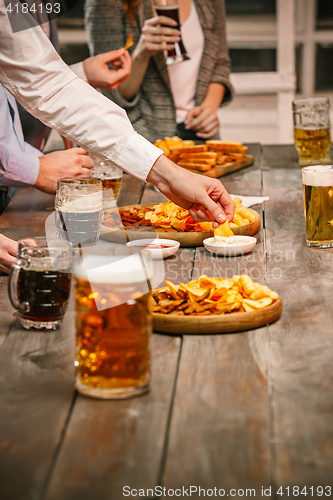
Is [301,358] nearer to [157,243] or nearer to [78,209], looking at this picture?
[157,243]

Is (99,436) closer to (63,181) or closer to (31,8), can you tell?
(63,181)

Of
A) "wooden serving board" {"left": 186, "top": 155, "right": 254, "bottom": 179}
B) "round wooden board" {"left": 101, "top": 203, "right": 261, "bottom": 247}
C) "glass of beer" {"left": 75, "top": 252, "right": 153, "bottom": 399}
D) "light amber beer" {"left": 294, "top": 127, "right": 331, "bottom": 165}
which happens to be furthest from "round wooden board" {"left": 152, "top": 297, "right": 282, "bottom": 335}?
"light amber beer" {"left": 294, "top": 127, "right": 331, "bottom": 165}

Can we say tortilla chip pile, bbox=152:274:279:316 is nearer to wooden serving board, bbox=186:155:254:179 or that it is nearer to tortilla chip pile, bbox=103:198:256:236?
tortilla chip pile, bbox=103:198:256:236

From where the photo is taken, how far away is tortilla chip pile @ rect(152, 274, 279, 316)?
0.85m

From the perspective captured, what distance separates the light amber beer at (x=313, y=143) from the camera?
2031mm

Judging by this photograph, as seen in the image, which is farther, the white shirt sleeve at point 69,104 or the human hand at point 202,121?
the human hand at point 202,121

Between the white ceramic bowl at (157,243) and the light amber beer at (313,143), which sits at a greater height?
the white ceramic bowl at (157,243)

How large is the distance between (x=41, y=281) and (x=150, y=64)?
6.35 ft

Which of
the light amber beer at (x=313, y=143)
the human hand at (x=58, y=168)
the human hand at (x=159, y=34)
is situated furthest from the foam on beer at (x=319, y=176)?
the human hand at (x=159, y=34)

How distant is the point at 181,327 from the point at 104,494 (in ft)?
1.11

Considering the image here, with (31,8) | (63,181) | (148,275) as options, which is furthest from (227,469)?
(31,8)

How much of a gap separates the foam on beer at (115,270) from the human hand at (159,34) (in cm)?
176

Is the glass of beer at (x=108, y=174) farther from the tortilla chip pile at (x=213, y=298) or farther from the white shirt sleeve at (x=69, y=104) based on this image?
the tortilla chip pile at (x=213, y=298)

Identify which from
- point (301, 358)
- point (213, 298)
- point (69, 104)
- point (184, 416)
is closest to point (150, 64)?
point (69, 104)
